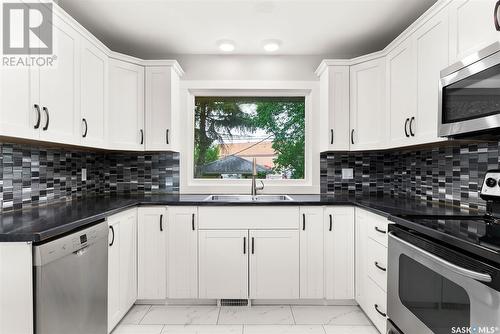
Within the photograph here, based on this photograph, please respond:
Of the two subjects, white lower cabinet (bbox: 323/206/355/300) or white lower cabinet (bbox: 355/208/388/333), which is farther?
white lower cabinet (bbox: 323/206/355/300)

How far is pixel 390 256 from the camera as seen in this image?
1.67 m

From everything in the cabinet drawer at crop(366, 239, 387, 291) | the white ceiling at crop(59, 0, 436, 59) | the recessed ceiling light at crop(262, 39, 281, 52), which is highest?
the white ceiling at crop(59, 0, 436, 59)

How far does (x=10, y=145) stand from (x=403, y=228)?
243 centimetres

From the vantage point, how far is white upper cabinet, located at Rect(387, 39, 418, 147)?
2.04 m

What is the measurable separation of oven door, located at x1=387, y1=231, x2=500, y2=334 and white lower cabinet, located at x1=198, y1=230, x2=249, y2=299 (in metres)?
1.10


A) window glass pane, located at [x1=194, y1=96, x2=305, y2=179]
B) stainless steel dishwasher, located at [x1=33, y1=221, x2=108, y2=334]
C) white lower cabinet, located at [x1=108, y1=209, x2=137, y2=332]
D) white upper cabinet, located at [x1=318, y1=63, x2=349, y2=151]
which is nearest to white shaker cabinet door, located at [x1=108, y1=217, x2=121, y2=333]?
white lower cabinet, located at [x1=108, y1=209, x2=137, y2=332]

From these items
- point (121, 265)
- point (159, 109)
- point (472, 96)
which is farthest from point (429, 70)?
point (121, 265)

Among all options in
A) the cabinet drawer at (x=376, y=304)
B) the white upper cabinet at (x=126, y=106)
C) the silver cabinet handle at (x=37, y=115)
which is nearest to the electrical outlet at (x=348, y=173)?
the cabinet drawer at (x=376, y=304)

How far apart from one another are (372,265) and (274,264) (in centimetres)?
75

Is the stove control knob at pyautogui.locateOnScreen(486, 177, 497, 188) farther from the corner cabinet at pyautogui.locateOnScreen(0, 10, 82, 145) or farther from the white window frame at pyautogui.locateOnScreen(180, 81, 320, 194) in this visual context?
the corner cabinet at pyautogui.locateOnScreen(0, 10, 82, 145)

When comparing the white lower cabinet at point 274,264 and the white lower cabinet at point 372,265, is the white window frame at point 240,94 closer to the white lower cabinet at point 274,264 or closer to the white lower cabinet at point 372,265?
the white lower cabinet at point 274,264

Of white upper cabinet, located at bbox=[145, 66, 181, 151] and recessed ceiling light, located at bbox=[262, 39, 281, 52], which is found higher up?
recessed ceiling light, located at bbox=[262, 39, 281, 52]

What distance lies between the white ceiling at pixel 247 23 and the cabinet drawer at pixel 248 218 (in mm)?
1528

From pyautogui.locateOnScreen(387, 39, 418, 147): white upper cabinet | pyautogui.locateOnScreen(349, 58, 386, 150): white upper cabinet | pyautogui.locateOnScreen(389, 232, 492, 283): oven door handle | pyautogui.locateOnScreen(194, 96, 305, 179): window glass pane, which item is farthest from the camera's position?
pyautogui.locateOnScreen(194, 96, 305, 179): window glass pane
